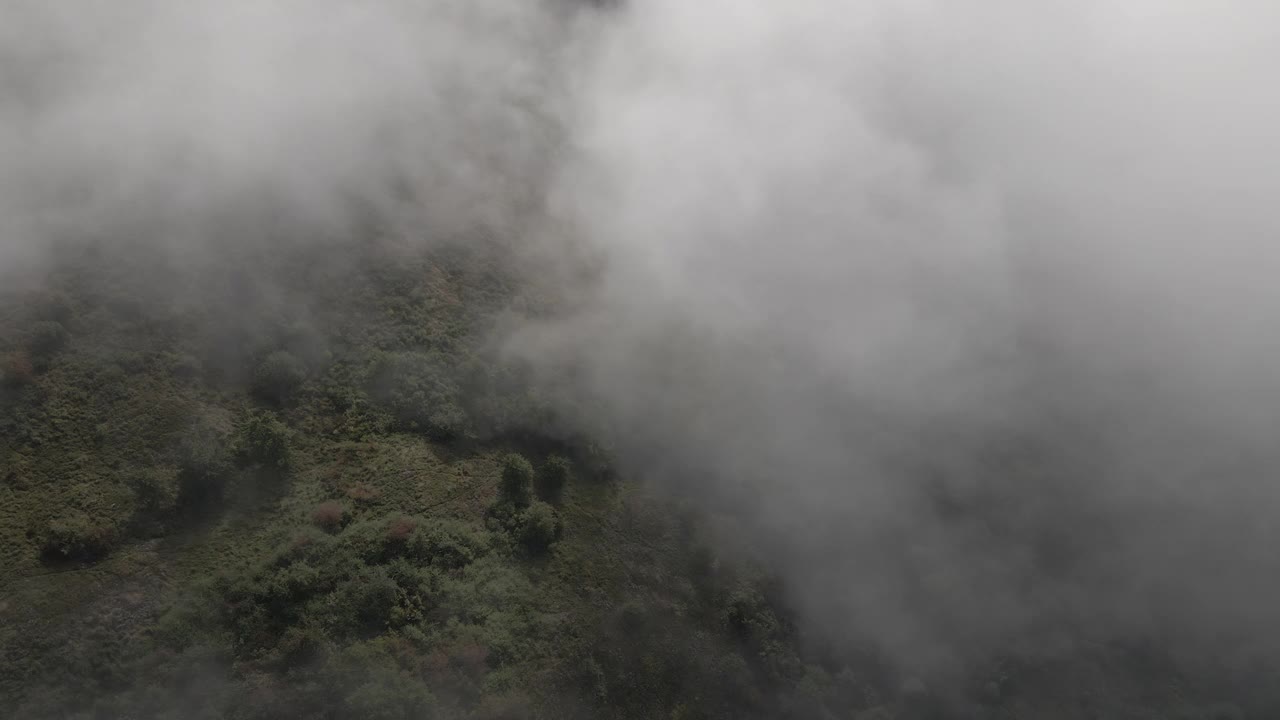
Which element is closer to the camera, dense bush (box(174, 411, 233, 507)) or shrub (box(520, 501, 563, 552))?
dense bush (box(174, 411, 233, 507))

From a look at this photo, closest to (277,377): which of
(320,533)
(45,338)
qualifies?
(320,533)

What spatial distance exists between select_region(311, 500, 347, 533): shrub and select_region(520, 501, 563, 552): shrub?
1145 centimetres

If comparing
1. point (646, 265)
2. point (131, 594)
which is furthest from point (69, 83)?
point (646, 265)

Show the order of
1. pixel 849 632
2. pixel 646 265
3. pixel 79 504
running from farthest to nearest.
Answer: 1. pixel 646 265
2. pixel 849 632
3. pixel 79 504

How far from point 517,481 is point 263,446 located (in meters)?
16.3

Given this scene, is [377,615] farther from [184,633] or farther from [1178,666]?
[1178,666]

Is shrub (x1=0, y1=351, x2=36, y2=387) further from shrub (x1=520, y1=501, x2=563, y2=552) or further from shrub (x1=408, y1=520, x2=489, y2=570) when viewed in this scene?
shrub (x1=520, y1=501, x2=563, y2=552)

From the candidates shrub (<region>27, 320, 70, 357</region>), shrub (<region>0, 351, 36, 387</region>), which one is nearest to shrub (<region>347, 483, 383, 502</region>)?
shrub (<region>0, 351, 36, 387</region>)

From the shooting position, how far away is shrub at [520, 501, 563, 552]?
5025 cm

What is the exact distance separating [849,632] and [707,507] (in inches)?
543

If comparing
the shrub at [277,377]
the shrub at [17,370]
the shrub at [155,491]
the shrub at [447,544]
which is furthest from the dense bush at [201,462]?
the shrub at [447,544]

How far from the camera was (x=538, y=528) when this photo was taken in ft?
164

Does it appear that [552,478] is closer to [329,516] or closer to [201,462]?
[329,516]

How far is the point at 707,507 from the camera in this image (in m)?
58.2
